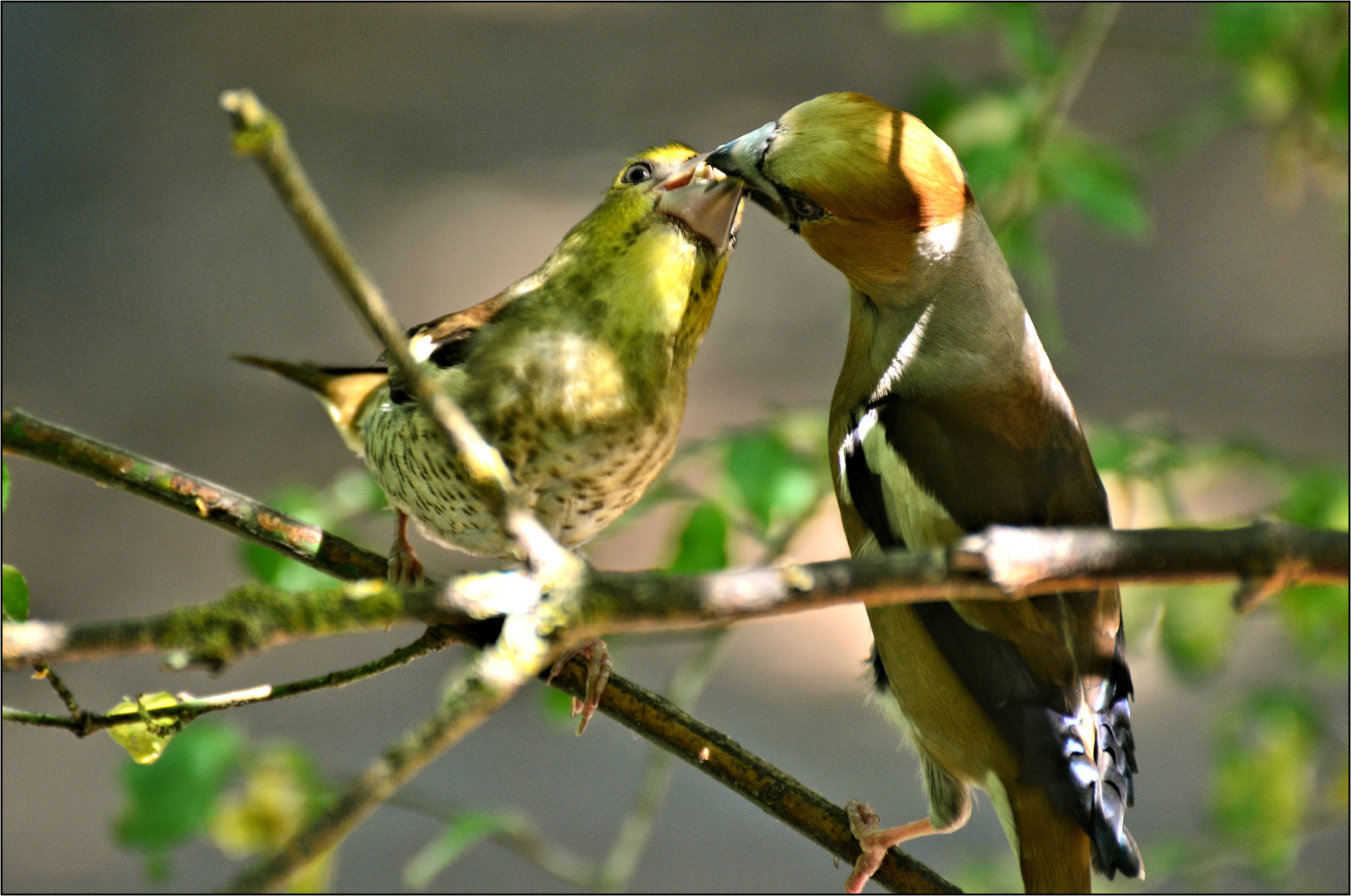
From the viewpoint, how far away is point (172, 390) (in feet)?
26.1

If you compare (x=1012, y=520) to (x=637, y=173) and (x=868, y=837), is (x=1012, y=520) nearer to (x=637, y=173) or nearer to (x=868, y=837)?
(x=868, y=837)

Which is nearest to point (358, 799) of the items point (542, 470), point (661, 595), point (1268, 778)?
point (661, 595)

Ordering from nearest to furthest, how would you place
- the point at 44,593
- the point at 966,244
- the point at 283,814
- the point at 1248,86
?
the point at 966,244 < the point at 283,814 < the point at 1248,86 < the point at 44,593

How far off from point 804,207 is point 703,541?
35.3 inches

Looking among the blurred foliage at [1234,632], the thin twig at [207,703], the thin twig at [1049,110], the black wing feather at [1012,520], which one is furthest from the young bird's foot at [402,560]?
the thin twig at [1049,110]

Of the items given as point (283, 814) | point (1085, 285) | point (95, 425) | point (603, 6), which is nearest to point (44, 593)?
point (95, 425)

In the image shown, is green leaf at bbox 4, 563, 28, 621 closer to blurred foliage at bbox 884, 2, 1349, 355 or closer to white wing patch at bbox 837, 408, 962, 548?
white wing patch at bbox 837, 408, 962, 548

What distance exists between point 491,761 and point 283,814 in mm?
3693

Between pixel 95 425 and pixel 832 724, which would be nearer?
pixel 832 724

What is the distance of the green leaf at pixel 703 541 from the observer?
2.67 metres

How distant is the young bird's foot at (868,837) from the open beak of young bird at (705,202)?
105cm

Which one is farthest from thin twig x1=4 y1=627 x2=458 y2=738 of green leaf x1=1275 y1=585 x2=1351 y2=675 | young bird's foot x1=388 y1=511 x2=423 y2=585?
green leaf x1=1275 y1=585 x2=1351 y2=675

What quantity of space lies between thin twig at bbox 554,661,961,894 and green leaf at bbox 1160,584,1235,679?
1.25 metres

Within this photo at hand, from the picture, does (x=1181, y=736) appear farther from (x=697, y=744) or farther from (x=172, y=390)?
(x=172, y=390)
